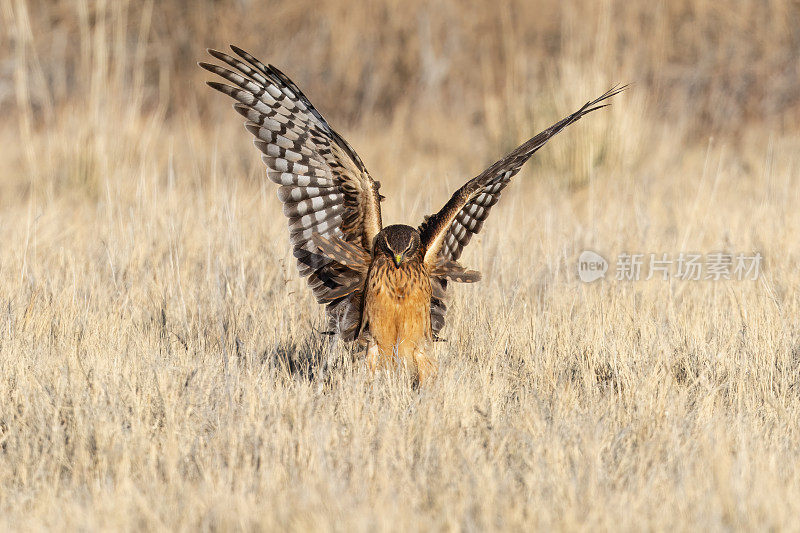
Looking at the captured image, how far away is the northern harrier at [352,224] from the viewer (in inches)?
142

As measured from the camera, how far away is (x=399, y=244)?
345 cm

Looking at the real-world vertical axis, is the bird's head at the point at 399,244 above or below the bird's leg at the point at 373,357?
above

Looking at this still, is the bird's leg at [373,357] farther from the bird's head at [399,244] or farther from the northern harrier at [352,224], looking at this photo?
the bird's head at [399,244]

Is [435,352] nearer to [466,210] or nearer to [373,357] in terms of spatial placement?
[373,357]

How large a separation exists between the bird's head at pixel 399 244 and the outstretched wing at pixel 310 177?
0.25m

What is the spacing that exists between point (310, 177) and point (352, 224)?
25 centimetres

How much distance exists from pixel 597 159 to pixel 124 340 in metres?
4.90

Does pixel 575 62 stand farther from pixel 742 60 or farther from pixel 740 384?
pixel 740 384

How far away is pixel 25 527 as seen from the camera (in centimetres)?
271

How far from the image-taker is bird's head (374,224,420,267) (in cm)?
345

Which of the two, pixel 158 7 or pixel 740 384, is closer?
pixel 740 384

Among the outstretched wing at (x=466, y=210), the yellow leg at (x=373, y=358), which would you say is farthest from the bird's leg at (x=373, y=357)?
the outstretched wing at (x=466, y=210)

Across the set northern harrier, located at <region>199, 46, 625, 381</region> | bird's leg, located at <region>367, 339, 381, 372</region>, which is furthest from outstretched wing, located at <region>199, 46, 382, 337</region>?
bird's leg, located at <region>367, 339, 381, 372</region>

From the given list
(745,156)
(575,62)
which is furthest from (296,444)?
(745,156)
